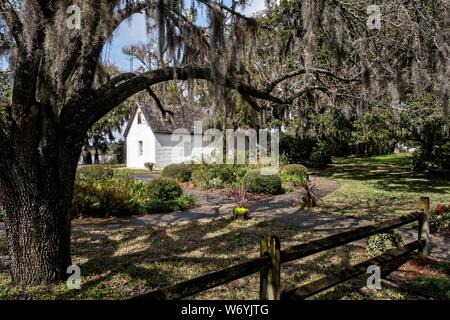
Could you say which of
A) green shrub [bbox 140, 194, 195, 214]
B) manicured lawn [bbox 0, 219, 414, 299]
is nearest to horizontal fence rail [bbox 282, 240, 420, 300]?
manicured lawn [bbox 0, 219, 414, 299]

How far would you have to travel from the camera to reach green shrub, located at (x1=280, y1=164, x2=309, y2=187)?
15.6m

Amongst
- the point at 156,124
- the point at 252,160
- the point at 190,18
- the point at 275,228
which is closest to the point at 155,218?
the point at 275,228

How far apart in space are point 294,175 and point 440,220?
9.07 meters

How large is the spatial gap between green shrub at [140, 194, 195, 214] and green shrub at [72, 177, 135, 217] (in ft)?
1.48

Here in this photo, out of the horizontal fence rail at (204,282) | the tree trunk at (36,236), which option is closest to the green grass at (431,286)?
the horizontal fence rail at (204,282)

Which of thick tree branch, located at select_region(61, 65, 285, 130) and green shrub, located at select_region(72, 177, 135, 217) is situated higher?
thick tree branch, located at select_region(61, 65, 285, 130)

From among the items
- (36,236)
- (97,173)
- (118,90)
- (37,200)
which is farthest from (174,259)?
(97,173)

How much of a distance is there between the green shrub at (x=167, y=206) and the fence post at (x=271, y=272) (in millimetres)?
6941

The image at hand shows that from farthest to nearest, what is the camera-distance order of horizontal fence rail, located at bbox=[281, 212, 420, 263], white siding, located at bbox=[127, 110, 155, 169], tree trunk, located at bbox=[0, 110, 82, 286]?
white siding, located at bbox=[127, 110, 155, 169] < tree trunk, located at bbox=[0, 110, 82, 286] < horizontal fence rail, located at bbox=[281, 212, 420, 263]

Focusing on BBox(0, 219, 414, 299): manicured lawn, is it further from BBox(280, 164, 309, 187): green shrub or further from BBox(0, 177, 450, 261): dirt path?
BBox(280, 164, 309, 187): green shrub

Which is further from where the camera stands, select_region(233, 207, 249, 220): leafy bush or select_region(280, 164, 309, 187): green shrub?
select_region(280, 164, 309, 187): green shrub

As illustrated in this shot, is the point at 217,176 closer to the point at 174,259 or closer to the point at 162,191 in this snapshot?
the point at 162,191

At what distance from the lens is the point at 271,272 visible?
322cm

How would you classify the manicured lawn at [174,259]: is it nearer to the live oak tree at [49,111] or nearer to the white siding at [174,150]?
the live oak tree at [49,111]
